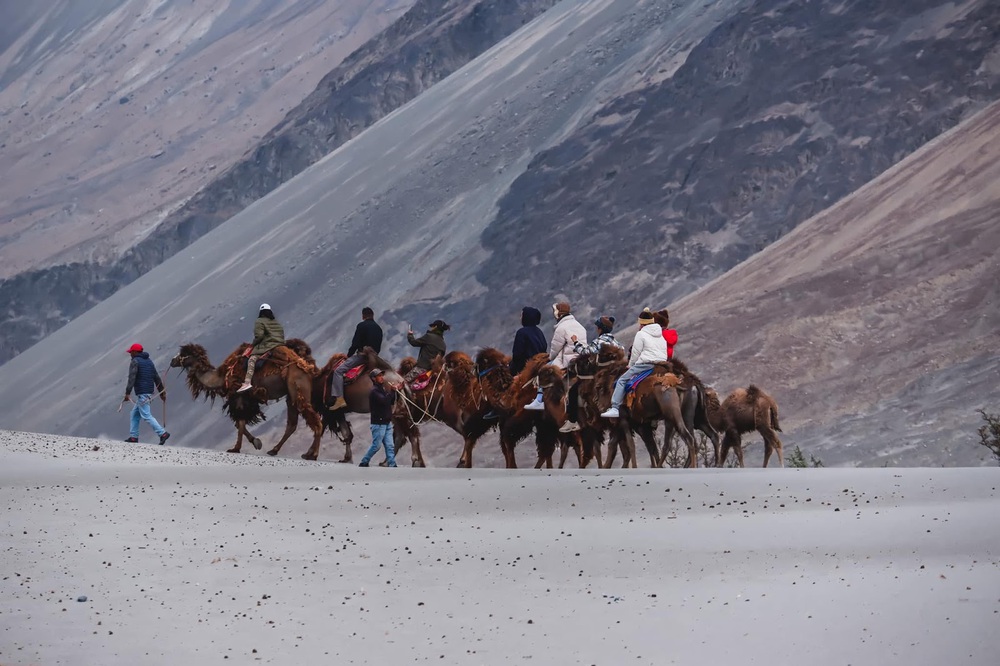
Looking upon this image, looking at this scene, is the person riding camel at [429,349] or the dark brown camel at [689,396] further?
the person riding camel at [429,349]

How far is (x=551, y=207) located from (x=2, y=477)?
46.9 metres

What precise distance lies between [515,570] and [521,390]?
934 centimetres

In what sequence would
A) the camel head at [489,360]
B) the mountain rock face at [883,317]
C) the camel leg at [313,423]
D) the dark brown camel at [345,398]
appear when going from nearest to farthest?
the camel head at [489,360], the dark brown camel at [345,398], the camel leg at [313,423], the mountain rock face at [883,317]

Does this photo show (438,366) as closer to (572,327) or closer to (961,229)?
(572,327)

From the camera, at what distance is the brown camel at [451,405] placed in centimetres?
2148

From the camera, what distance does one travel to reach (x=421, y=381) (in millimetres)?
22266

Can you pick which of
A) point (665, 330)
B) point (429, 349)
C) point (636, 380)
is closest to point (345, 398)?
point (429, 349)

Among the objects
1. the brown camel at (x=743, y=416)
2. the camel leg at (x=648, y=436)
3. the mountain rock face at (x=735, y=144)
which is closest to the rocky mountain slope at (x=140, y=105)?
the mountain rock face at (x=735, y=144)

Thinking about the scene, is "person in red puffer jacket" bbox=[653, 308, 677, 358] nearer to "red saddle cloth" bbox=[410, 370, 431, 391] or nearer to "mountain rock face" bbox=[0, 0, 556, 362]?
"red saddle cloth" bbox=[410, 370, 431, 391]

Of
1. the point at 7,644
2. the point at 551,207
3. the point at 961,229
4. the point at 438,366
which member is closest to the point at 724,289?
the point at 961,229

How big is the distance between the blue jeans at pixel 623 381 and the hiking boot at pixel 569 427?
0.78 m

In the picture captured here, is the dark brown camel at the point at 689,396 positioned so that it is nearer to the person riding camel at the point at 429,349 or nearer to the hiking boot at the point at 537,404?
the hiking boot at the point at 537,404

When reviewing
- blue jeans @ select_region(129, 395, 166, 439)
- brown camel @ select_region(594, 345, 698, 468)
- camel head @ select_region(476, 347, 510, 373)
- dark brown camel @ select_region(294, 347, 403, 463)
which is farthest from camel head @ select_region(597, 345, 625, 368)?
blue jeans @ select_region(129, 395, 166, 439)

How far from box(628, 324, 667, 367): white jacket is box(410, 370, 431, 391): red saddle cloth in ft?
12.8
